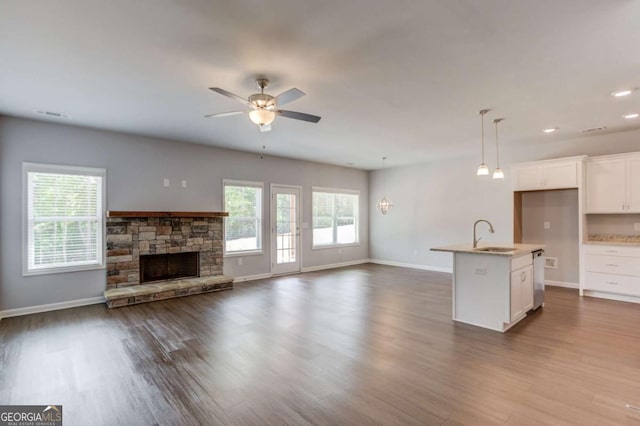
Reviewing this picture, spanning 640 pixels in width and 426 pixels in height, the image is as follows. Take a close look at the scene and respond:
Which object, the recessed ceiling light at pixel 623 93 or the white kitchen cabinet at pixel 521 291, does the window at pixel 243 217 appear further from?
the recessed ceiling light at pixel 623 93

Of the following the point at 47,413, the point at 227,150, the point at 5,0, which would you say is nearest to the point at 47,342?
the point at 47,413

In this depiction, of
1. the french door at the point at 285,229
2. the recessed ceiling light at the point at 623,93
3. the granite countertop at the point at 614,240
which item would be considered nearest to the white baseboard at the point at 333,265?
the french door at the point at 285,229

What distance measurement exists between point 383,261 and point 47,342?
7605 millimetres

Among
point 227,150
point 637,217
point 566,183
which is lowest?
point 637,217

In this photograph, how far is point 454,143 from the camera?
6215 millimetres

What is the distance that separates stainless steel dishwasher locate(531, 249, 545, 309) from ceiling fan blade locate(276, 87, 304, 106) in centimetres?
400

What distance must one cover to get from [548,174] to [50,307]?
8.66m

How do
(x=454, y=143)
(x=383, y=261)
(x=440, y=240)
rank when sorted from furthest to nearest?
(x=383, y=261) → (x=440, y=240) → (x=454, y=143)

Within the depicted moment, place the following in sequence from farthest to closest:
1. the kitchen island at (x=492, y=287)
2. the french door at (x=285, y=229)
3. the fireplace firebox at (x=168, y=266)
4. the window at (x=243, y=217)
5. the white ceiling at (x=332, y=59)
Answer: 1. the french door at (x=285, y=229)
2. the window at (x=243, y=217)
3. the fireplace firebox at (x=168, y=266)
4. the kitchen island at (x=492, y=287)
5. the white ceiling at (x=332, y=59)

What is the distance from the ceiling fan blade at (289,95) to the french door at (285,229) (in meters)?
4.35

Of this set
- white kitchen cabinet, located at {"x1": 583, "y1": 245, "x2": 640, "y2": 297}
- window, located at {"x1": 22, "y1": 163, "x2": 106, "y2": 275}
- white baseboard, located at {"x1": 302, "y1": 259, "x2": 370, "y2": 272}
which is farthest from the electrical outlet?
window, located at {"x1": 22, "y1": 163, "x2": 106, "y2": 275}

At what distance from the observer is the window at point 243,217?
22.3 feet

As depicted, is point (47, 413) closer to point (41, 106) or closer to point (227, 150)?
point (41, 106)

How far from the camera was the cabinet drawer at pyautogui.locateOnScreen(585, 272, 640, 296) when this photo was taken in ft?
16.5
